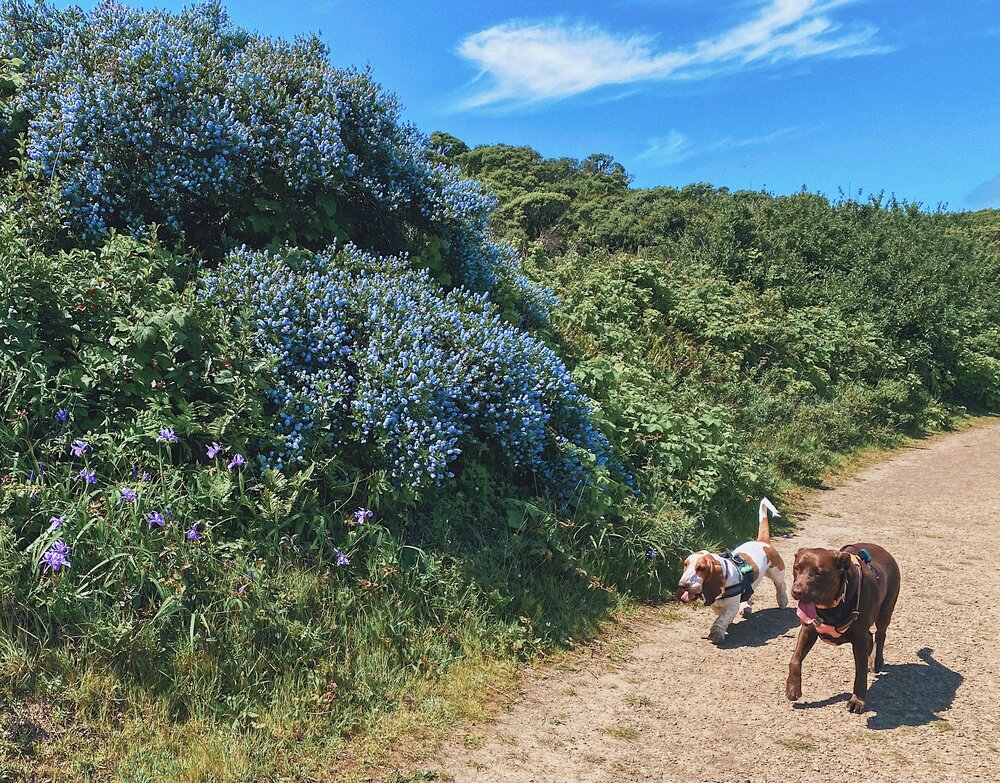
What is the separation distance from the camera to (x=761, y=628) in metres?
5.07

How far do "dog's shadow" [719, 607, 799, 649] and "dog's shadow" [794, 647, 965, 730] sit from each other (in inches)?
29.6

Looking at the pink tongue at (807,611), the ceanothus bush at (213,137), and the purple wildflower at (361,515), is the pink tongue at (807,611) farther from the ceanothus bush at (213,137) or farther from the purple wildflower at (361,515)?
the ceanothus bush at (213,137)

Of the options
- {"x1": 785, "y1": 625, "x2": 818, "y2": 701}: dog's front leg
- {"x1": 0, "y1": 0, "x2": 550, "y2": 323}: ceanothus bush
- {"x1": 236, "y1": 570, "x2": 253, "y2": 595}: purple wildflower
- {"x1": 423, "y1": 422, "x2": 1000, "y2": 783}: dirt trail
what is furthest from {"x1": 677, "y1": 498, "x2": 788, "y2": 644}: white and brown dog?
{"x1": 0, "y1": 0, "x2": 550, "y2": 323}: ceanothus bush

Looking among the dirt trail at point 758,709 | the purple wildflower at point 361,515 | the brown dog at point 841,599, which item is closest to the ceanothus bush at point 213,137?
the purple wildflower at point 361,515

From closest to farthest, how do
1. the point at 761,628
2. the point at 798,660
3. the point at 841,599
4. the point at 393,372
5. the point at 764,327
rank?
the point at 841,599 → the point at 798,660 → the point at 393,372 → the point at 761,628 → the point at 764,327

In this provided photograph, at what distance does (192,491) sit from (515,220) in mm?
20870

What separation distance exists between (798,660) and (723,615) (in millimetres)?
900

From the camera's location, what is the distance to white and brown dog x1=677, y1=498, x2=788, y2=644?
466cm

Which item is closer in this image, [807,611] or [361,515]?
[807,611]

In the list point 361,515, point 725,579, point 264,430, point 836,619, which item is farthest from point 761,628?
point 264,430

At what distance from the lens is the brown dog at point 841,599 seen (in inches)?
142

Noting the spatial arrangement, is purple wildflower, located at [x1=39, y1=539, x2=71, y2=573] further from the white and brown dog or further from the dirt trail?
the white and brown dog

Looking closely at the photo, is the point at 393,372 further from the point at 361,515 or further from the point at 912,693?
the point at 912,693

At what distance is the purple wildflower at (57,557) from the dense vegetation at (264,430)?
0.06ft
